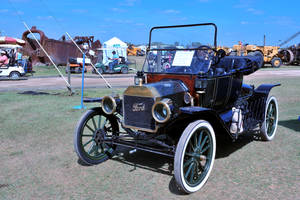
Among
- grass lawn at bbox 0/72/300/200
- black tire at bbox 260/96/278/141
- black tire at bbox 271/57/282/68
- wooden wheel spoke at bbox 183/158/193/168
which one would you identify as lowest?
grass lawn at bbox 0/72/300/200

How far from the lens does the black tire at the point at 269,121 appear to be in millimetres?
5203

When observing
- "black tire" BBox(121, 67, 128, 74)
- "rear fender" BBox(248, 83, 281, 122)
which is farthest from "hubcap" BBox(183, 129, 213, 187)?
"black tire" BBox(121, 67, 128, 74)

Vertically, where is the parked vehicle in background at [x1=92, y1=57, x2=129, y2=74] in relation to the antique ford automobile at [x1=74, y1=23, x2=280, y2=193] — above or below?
above

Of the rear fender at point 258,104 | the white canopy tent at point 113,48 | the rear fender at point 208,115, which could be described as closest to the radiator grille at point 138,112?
the rear fender at point 208,115

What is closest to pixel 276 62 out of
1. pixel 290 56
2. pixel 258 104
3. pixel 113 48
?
pixel 290 56

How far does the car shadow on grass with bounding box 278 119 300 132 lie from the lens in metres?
6.12

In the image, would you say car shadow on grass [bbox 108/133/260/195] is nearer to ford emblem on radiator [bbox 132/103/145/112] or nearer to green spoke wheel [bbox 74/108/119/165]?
green spoke wheel [bbox 74/108/119/165]

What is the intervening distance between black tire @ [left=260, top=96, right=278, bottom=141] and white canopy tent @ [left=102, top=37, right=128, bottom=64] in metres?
19.1

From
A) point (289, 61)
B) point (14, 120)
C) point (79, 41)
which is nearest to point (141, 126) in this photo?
point (14, 120)

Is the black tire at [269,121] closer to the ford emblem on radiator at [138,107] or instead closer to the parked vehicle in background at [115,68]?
the ford emblem on radiator at [138,107]

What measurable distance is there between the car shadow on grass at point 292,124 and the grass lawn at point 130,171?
2.4 inches

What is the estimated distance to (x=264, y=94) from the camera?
17.7 feet

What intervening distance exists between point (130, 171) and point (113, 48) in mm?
21080

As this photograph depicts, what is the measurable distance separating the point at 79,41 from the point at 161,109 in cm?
2788
